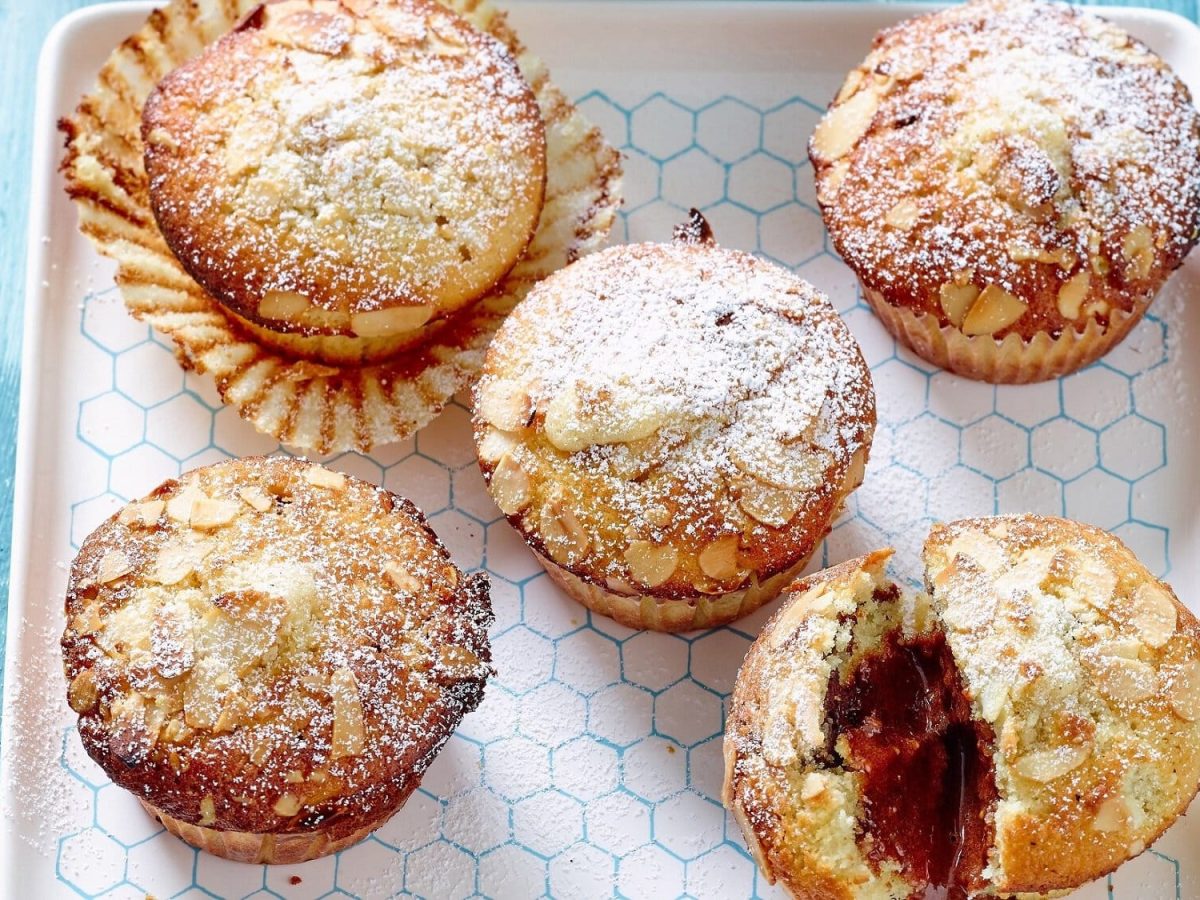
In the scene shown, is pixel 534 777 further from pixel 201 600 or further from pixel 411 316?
pixel 411 316

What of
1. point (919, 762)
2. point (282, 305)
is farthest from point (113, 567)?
point (919, 762)

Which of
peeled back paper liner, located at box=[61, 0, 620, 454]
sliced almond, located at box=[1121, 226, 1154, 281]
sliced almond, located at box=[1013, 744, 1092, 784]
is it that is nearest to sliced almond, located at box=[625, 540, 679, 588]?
peeled back paper liner, located at box=[61, 0, 620, 454]

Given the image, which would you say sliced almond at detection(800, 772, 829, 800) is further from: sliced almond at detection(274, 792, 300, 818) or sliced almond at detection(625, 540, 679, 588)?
sliced almond at detection(274, 792, 300, 818)

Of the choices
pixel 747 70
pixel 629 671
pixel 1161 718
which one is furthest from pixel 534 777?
pixel 747 70

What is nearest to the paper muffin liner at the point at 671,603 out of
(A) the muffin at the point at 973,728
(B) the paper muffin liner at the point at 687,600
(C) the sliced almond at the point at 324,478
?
(B) the paper muffin liner at the point at 687,600

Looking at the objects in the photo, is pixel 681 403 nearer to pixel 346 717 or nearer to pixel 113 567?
pixel 346 717

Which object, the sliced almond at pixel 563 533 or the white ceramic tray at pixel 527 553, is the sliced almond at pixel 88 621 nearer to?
the white ceramic tray at pixel 527 553
